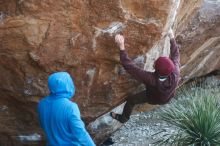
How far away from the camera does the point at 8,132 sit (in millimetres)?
8469

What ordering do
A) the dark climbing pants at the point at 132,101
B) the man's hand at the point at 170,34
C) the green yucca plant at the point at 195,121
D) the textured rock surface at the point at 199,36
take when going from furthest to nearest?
the textured rock surface at the point at 199,36, the green yucca plant at the point at 195,121, the dark climbing pants at the point at 132,101, the man's hand at the point at 170,34

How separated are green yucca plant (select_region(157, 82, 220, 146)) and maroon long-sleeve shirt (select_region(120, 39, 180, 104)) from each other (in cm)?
105

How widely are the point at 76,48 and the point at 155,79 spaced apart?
3.83 ft

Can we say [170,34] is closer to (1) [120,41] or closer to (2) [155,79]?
(2) [155,79]

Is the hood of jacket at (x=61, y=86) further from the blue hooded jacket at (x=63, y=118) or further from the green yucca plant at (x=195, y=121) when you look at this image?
the green yucca plant at (x=195, y=121)

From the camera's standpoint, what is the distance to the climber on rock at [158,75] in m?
7.40

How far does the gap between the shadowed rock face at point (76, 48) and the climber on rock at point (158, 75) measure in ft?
0.75

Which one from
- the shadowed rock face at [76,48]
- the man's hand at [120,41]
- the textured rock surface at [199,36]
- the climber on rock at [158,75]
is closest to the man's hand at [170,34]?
the climber on rock at [158,75]

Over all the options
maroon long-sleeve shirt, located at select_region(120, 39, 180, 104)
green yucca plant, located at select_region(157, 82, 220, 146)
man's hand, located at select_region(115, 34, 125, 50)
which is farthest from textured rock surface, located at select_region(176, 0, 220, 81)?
man's hand, located at select_region(115, 34, 125, 50)

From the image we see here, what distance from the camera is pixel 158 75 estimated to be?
7.57 meters

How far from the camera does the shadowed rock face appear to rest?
23.8ft

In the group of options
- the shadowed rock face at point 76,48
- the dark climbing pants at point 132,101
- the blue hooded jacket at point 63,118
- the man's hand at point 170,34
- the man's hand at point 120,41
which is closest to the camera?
the blue hooded jacket at point 63,118

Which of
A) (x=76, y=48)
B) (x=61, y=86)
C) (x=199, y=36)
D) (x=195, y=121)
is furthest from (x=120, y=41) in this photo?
(x=199, y=36)

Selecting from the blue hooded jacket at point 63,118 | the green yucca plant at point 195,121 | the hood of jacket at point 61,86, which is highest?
the hood of jacket at point 61,86
